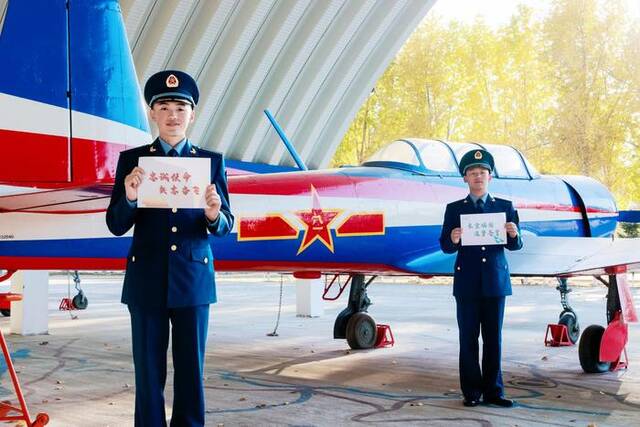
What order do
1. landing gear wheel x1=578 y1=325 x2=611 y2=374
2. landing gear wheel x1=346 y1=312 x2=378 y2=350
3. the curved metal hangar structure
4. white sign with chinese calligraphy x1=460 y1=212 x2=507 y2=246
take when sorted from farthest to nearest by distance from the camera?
1. the curved metal hangar structure
2. landing gear wheel x1=346 y1=312 x2=378 y2=350
3. landing gear wheel x1=578 y1=325 x2=611 y2=374
4. white sign with chinese calligraphy x1=460 y1=212 x2=507 y2=246

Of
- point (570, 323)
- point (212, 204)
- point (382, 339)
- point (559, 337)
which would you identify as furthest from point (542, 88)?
point (212, 204)

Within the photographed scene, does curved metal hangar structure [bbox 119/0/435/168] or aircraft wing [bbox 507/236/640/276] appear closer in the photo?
aircraft wing [bbox 507/236/640/276]

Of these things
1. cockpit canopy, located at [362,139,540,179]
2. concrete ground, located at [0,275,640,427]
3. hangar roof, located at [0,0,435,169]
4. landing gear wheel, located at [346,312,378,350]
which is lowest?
concrete ground, located at [0,275,640,427]

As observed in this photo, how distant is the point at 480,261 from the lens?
610cm

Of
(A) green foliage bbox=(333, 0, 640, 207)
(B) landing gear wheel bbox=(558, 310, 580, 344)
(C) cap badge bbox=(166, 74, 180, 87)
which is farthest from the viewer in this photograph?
(A) green foliage bbox=(333, 0, 640, 207)

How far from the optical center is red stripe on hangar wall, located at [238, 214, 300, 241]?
716cm

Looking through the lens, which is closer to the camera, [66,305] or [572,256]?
[572,256]

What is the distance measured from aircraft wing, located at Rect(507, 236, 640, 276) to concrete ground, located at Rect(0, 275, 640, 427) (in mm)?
1065

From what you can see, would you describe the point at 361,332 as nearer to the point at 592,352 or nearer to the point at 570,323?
the point at 570,323

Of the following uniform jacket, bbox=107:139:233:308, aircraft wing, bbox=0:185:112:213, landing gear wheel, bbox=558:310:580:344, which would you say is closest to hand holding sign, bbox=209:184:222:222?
uniform jacket, bbox=107:139:233:308

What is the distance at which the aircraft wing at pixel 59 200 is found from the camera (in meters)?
5.30

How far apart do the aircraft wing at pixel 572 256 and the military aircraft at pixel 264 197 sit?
0.07ft

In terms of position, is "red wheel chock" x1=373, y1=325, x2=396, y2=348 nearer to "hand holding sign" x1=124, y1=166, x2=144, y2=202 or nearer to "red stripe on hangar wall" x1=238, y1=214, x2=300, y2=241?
"red stripe on hangar wall" x1=238, y1=214, x2=300, y2=241

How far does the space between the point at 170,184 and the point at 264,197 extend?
365 centimetres
